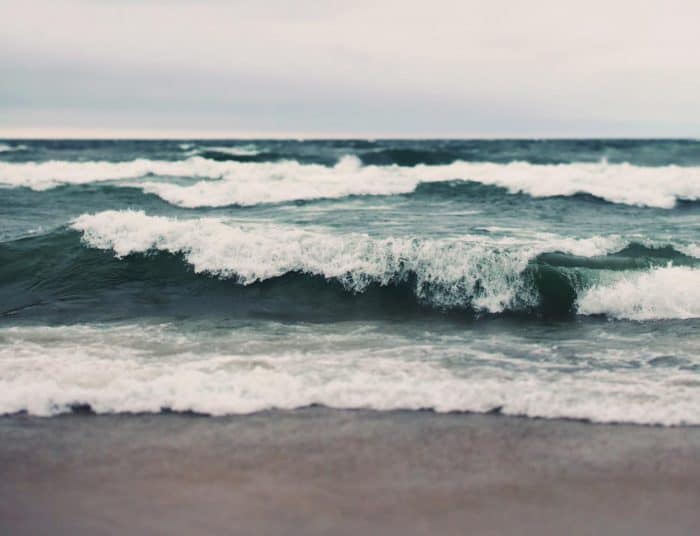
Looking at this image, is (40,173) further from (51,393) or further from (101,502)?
(101,502)

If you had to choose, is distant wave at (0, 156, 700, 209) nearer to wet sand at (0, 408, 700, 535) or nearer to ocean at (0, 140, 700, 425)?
ocean at (0, 140, 700, 425)

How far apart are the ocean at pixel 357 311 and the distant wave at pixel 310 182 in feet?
7.85

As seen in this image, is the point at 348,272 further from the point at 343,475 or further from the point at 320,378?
the point at 343,475

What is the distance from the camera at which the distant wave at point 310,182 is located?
825 inches

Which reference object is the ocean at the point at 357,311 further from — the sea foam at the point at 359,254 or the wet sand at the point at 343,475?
the wet sand at the point at 343,475

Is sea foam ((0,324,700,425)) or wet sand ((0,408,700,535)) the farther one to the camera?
sea foam ((0,324,700,425))

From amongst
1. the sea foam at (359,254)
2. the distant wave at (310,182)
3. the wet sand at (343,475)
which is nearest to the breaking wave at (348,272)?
the sea foam at (359,254)

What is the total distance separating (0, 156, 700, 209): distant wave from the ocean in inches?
94.2

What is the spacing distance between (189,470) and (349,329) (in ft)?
13.9

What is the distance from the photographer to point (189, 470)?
15.6 ft

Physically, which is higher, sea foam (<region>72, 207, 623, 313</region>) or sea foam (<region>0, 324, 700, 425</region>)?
sea foam (<region>72, 207, 623, 313</region>)

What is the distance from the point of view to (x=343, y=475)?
4668mm

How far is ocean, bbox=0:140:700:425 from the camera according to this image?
615 centimetres

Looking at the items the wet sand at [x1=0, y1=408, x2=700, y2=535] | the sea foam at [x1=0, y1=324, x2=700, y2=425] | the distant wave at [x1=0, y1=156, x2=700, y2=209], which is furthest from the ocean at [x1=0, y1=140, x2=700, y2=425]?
the distant wave at [x1=0, y1=156, x2=700, y2=209]
